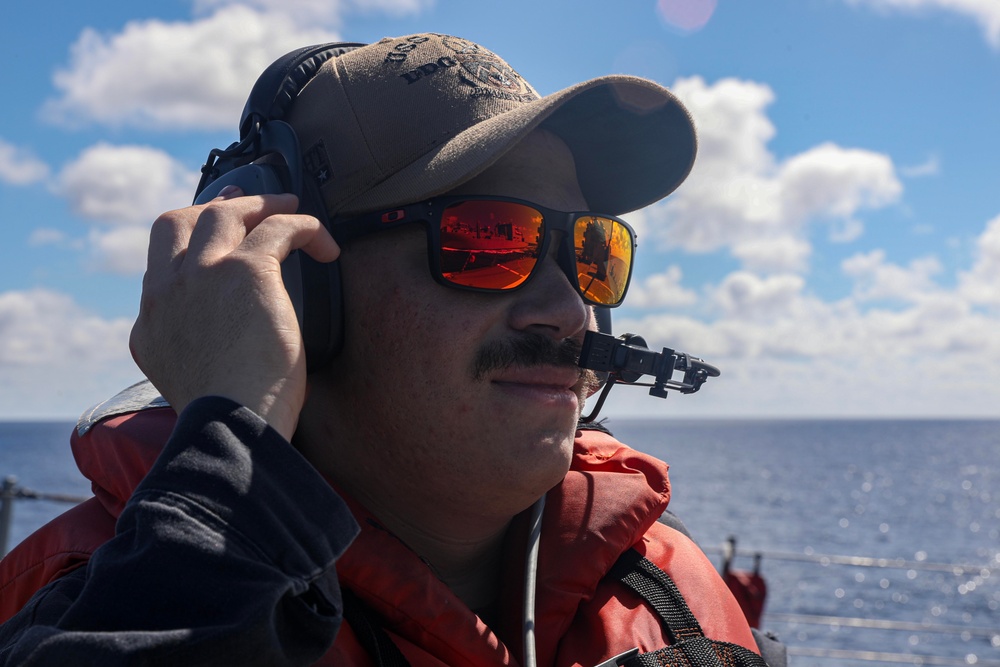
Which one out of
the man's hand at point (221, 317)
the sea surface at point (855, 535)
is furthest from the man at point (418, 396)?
the sea surface at point (855, 535)

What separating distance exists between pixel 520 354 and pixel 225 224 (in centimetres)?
71

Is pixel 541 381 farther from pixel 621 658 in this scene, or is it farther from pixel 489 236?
pixel 621 658

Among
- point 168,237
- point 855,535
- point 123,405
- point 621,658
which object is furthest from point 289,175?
point 855,535

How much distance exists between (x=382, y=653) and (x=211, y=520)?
0.61 meters

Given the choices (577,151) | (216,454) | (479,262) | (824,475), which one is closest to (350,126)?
(479,262)

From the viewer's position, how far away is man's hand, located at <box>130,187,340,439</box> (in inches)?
56.8

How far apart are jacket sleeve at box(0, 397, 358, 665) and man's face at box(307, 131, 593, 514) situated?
1.82ft

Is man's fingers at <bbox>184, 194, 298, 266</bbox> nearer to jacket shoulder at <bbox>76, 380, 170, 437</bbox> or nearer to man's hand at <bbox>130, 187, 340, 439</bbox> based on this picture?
man's hand at <bbox>130, 187, 340, 439</bbox>

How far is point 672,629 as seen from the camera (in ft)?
6.78

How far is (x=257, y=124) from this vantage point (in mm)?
2145

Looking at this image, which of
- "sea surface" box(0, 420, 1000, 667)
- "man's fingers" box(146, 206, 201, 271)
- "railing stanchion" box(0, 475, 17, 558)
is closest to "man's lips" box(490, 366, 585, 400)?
"man's fingers" box(146, 206, 201, 271)

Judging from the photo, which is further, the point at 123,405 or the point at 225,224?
the point at 123,405

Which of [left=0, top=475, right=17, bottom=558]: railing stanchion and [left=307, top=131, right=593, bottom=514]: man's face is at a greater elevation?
[left=307, top=131, right=593, bottom=514]: man's face

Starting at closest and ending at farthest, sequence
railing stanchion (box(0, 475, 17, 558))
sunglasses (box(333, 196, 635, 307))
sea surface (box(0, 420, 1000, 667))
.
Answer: sunglasses (box(333, 196, 635, 307)), railing stanchion (box(0, 475, 17, 558)), sea surface (box(0, 420, 1000, 667))
